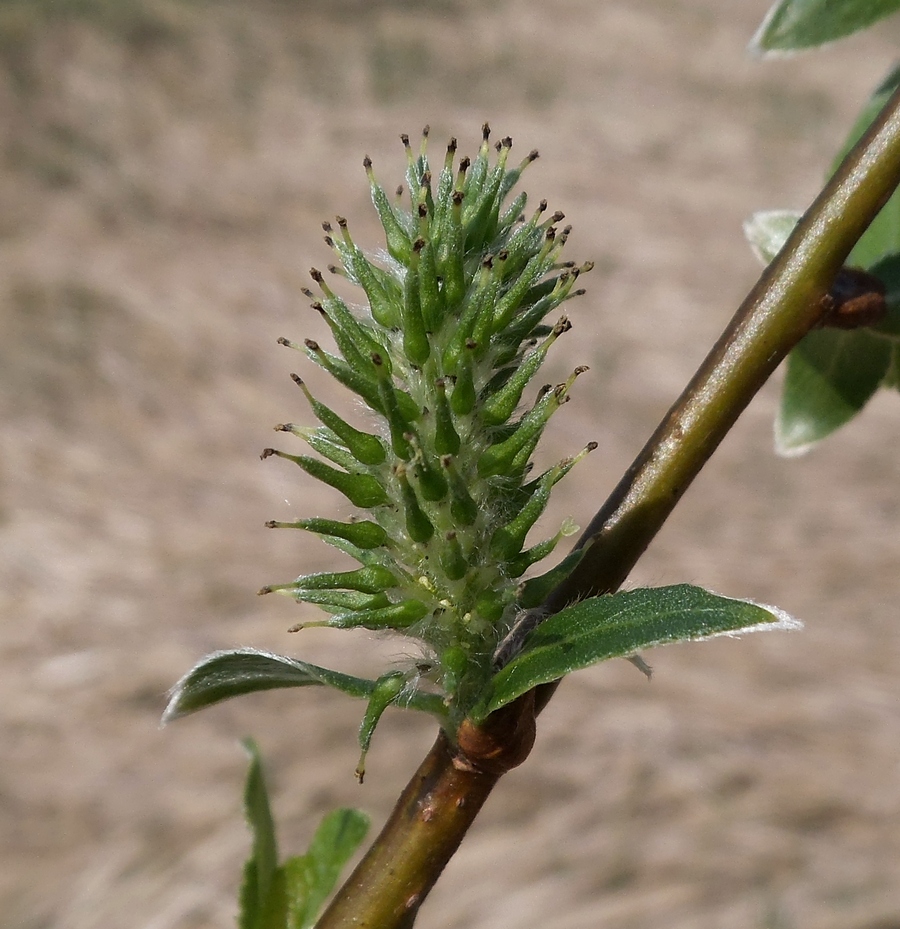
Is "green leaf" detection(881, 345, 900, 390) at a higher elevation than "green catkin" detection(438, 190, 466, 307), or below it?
higher

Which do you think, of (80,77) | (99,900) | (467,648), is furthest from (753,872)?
(80,77)

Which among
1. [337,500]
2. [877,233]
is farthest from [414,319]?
[337,500]

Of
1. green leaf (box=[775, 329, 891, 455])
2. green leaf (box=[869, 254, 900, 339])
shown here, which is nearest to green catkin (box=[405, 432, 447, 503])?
green leaf (box=[869, 254, 900, 339])

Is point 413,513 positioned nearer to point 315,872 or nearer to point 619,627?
point 619,627

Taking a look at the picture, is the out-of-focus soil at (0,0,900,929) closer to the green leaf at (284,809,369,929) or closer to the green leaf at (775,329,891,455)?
the green leaf at (775,329,891,455)

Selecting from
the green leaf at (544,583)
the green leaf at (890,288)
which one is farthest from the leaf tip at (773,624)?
the green leaf at (890,288)

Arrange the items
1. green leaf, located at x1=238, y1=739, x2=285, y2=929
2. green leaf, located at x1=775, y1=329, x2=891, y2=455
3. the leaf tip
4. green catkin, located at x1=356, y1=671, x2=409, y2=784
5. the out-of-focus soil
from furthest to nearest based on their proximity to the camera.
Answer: the out-of-focus soil
green leaf, located at x1=775, y1=329, x2=891, y2=455
green leaf, located at x1=238, y1=739, x2=285, y2=929
green catkin, located at x1=356, y1=671, x2=409, y2=784
the leaf tip

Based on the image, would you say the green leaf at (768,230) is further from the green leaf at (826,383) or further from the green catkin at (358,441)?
the green catkin at (358,441)
